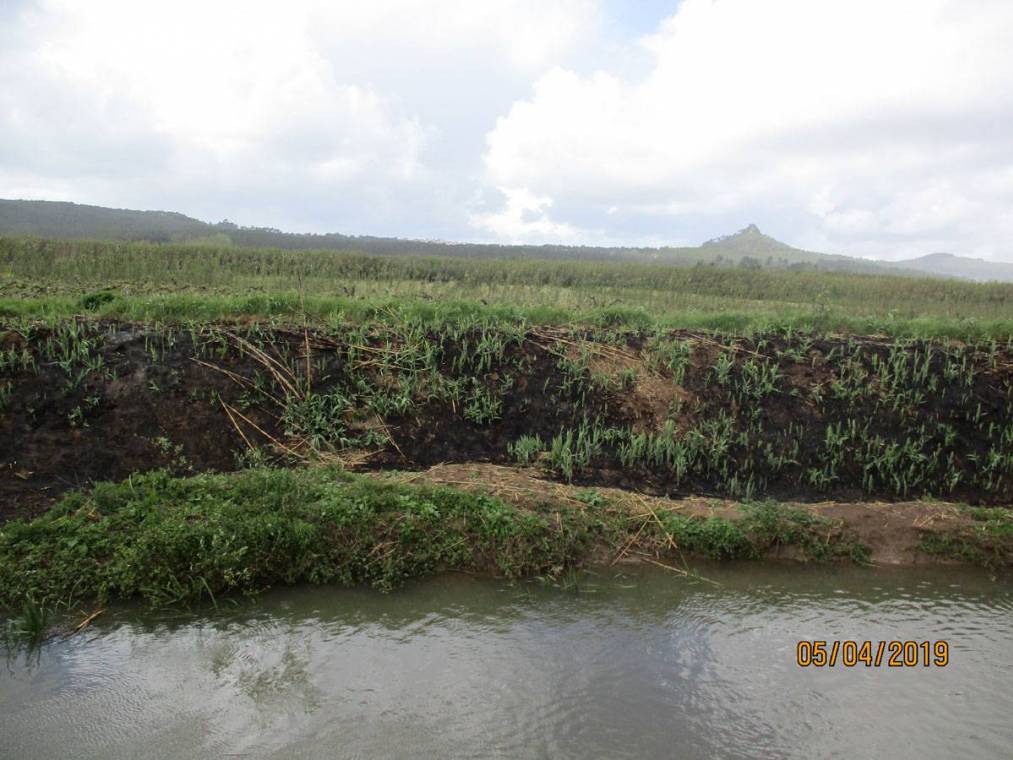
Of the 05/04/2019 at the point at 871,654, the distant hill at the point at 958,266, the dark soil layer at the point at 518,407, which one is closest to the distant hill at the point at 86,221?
the dark soil layer at the point at 518,407

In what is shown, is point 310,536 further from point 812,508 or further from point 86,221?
point 86,221

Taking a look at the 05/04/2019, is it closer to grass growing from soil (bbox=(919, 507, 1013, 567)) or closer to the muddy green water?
the muddy green water

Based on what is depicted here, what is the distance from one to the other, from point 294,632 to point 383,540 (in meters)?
1.02

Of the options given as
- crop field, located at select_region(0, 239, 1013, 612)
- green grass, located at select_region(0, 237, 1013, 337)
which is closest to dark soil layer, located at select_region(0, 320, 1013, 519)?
crop field, located at select_region(0, 239, 1013, 612)

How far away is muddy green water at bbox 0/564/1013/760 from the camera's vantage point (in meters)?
3.42

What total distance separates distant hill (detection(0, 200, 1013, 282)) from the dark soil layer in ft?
43.9

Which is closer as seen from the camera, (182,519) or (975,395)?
(182,519)

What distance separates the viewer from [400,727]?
3.50 metres

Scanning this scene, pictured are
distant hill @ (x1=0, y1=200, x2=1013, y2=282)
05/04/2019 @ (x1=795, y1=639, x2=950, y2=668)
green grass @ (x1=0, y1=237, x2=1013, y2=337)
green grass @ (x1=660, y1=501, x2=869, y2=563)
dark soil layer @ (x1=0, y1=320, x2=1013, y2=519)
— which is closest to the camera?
05/04/2019 @ (x1=795, y1=639, x2=950, y2=668)

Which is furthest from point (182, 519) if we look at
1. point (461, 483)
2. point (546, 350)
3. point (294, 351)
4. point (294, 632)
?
point (546, 350)

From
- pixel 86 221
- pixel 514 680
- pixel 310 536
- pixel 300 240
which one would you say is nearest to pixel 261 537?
pixel 310 536

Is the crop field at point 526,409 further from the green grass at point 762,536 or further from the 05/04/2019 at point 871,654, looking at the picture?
the 05/04/2019 at point 871,654

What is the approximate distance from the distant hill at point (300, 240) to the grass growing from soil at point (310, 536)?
16.1 metres

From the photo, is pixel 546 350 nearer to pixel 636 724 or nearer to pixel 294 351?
pixel 294 351
